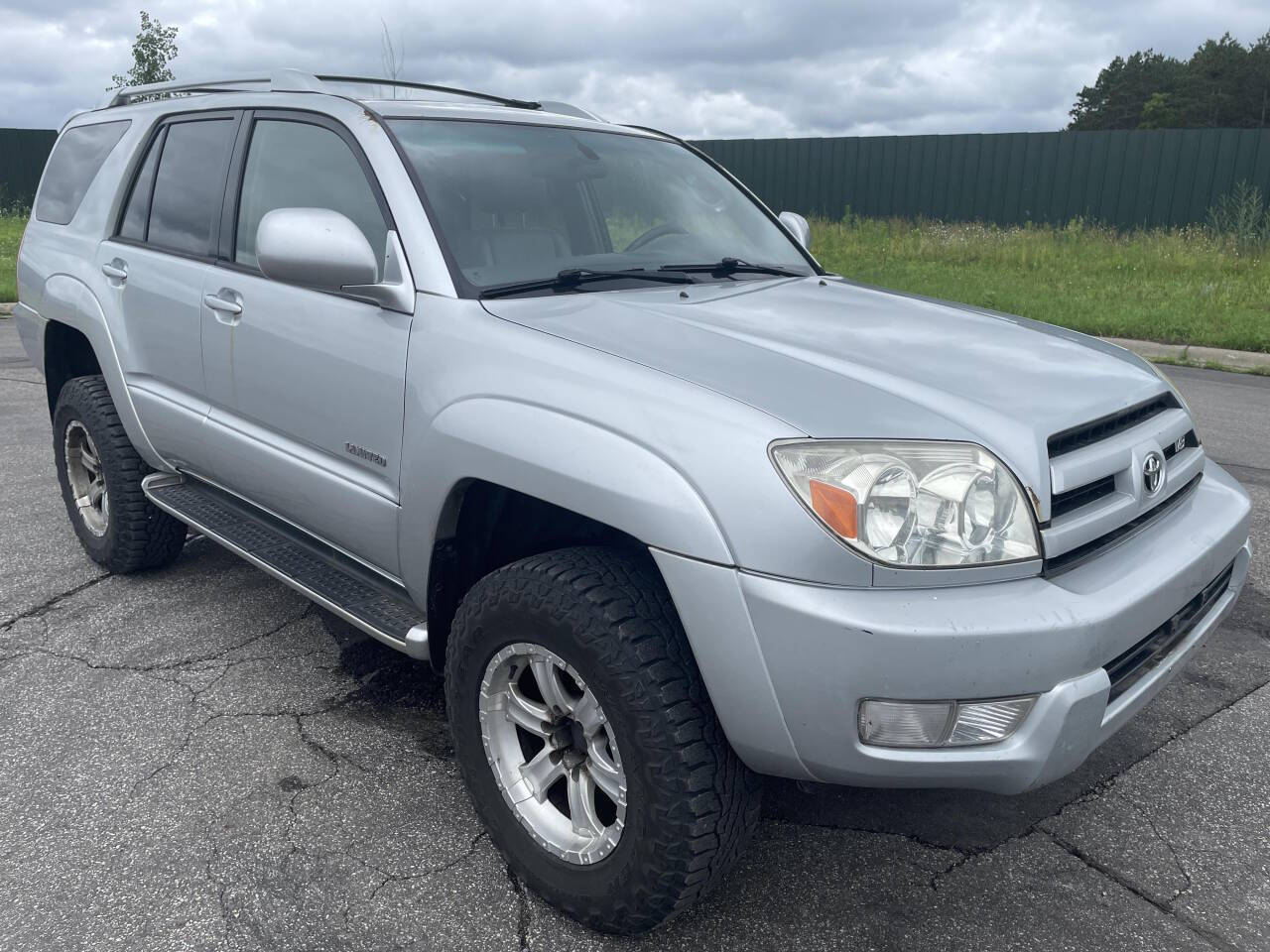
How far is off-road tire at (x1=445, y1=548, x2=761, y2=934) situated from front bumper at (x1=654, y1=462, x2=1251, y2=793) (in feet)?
0.29

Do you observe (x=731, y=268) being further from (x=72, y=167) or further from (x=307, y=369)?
(x=72, y=167)

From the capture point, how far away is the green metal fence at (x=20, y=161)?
921 inches

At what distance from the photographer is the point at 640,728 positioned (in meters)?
2.04

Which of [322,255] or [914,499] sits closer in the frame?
[914,499]

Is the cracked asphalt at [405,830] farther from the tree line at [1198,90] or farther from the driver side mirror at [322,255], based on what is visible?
the tree line at [1198,90]

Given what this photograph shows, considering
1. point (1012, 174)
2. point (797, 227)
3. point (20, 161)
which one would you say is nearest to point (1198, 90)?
point (1012, 174)

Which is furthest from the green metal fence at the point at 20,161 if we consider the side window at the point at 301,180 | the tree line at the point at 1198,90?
the tree line at the point at 1198,90

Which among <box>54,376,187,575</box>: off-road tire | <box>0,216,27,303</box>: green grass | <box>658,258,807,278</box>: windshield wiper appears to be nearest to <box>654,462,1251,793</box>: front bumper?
<box>658,258,807,278</box>: windshield wiper

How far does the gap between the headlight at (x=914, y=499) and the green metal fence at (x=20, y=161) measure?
2591 cm

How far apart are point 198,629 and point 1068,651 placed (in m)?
3.00

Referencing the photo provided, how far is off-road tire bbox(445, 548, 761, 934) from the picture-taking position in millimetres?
2043

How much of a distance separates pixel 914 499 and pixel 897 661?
0.30m

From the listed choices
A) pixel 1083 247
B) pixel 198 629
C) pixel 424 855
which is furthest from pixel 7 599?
pixel 1083 247

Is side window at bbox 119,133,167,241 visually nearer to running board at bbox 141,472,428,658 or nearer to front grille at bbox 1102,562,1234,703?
running board at bbox 141,472,428,658
